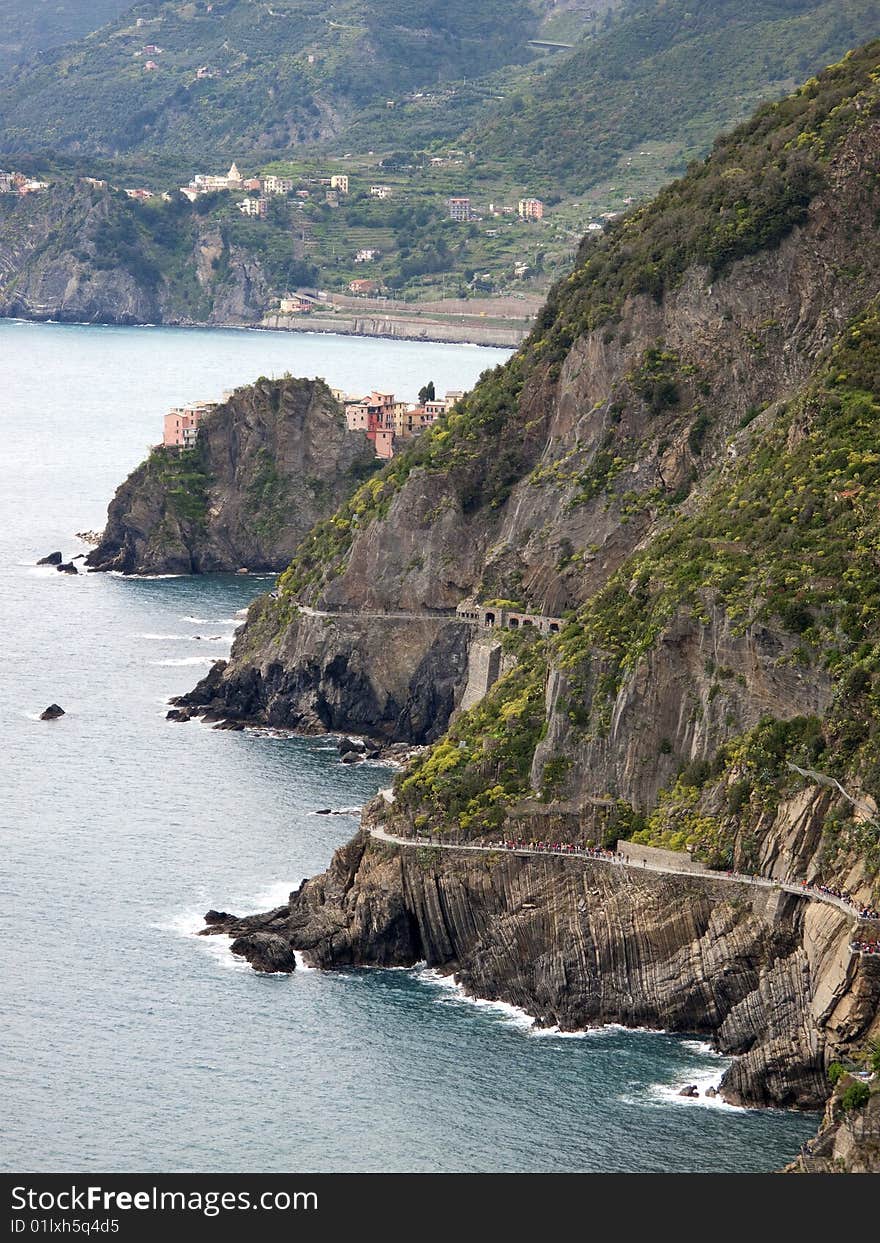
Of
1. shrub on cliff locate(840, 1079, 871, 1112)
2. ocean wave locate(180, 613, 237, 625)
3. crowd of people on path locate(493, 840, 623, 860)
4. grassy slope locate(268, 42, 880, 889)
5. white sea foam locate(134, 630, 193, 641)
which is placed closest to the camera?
shrub on cliff locate(840, 1079, 871, 1112)

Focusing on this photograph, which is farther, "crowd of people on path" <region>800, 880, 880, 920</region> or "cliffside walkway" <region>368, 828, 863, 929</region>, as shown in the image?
"cliffside walkway" <region>368, 828, 863, 929</region>

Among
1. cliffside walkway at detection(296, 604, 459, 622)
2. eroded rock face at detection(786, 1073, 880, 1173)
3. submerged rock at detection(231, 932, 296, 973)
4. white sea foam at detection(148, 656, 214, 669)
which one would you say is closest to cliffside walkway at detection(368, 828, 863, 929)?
submerged rock at detection(231, 932, 296, 973)

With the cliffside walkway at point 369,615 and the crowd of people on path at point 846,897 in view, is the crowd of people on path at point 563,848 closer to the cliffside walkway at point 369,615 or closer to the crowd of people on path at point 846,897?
the crowd of people on path at point 846,897

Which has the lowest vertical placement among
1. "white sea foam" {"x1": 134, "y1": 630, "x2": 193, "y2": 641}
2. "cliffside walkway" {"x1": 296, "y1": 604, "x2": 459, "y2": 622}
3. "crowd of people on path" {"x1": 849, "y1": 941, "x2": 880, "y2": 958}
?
"white sea foam" {"x1": 134, "y1": 630, "x2": 193, "y2": 641}

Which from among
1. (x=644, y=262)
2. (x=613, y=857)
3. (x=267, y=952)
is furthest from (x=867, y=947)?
(x=644, y=262)

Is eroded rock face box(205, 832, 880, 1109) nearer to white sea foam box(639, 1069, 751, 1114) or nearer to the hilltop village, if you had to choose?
white sea foam box(639, 1069, 751, 1114)

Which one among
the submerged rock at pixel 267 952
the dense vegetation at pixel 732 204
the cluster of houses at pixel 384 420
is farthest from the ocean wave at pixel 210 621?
the submerged rock at pixel 267 952
